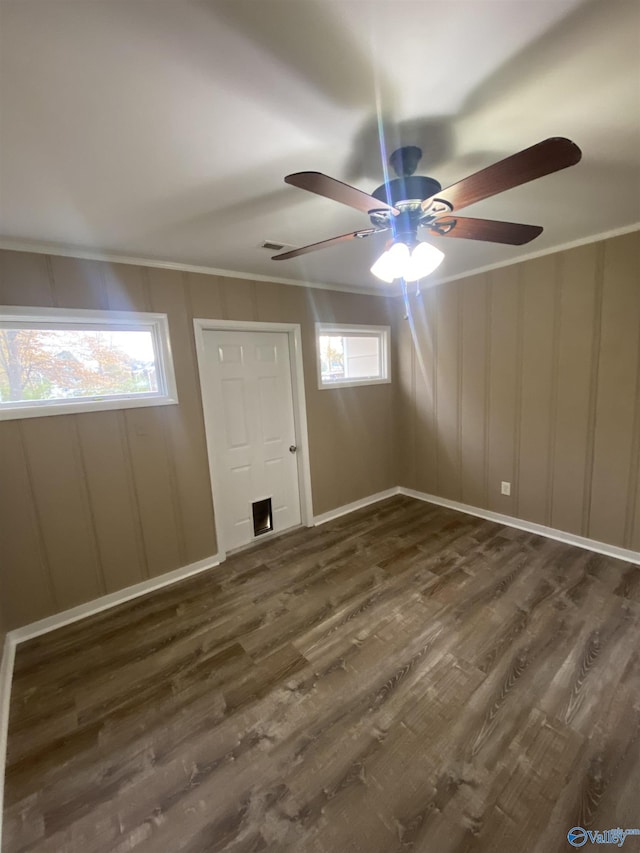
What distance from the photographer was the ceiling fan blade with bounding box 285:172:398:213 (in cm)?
104

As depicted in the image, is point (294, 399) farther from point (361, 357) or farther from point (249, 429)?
point (361, 357)

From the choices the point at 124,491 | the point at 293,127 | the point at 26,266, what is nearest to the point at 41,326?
the point at 26,266

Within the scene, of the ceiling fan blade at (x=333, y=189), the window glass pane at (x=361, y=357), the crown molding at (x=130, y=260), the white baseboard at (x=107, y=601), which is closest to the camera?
the ceiling fan blade at (x=333, y=189)

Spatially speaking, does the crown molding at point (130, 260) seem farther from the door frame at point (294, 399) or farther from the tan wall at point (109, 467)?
the door frame at point (294, 399)

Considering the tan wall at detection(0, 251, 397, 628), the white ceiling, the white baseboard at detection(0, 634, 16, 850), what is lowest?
the white baseboard at detection(0, 634, 16, 850)

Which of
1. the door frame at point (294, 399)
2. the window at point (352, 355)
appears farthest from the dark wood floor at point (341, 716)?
the window at point (352, 355)

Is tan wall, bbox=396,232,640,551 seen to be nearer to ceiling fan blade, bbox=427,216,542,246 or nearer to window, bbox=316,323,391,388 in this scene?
window, bbox=316,323,391,388

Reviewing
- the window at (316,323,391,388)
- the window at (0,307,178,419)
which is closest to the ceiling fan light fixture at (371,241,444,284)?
the window at (0,307,178,419)

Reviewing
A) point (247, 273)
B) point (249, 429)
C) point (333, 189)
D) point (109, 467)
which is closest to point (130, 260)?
point (247, 273)

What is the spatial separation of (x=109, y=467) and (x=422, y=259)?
2.38m

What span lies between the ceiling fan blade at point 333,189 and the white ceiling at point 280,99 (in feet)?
0.89

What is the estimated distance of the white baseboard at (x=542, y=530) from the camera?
2715mm

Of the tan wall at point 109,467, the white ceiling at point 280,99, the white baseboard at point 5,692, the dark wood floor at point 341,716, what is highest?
the white ceiling at point 280,99

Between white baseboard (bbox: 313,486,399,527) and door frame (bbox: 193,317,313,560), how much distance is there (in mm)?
134
